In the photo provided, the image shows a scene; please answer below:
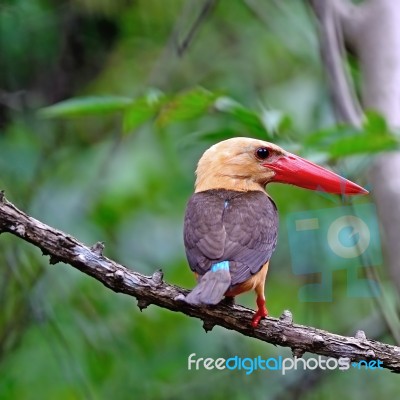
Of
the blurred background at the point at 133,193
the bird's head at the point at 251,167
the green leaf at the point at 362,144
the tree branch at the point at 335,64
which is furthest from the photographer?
the blurred background at the point at 133,193

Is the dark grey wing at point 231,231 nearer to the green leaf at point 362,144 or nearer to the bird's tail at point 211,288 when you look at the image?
the bird's tail at point 211,288

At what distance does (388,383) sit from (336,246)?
6.31ft

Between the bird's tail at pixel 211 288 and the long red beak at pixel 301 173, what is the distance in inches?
31.9

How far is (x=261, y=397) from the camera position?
17.6 feet

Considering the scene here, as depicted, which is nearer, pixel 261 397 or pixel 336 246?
pixel 336 246

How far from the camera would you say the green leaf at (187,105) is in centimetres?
363

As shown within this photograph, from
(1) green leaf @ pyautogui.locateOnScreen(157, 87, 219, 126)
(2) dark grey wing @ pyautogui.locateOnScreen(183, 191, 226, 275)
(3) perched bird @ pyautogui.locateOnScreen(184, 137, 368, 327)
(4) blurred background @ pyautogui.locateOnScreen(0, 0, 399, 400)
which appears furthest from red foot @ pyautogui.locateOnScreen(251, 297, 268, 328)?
(4) blurred background @ pyautogui.locateOnScreen(0, 0, 399, 400)

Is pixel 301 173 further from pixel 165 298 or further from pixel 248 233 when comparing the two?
pixel 165 298

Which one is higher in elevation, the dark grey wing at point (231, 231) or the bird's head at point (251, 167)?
the bird's head at point (251, 167)

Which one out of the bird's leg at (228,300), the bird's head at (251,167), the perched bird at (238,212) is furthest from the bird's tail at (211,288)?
the bird's head at (251,167)

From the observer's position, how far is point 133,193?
227 inches

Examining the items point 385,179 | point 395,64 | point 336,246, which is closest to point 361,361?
point 385,179

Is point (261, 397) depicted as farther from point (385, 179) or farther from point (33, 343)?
point (385, 179)

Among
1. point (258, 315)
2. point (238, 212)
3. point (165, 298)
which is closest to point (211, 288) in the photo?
point (165, 298)
